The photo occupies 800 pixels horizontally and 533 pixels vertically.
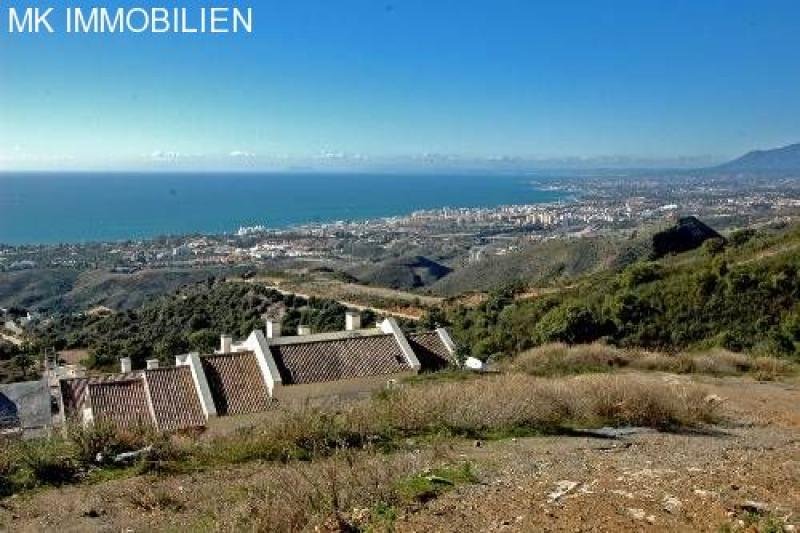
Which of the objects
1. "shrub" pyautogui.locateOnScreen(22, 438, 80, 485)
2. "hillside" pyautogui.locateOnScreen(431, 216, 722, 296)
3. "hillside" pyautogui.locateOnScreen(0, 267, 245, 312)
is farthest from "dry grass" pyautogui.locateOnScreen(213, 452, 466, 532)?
"hillside" pyautogui.locateOnScreen(0, 267, 245, 312)

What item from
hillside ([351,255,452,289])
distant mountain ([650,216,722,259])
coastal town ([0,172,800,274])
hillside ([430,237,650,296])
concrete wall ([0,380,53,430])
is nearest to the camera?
concrete wall ([0,380,53,430])

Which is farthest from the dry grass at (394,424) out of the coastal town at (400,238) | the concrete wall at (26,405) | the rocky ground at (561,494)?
the coastal town at (400,238)

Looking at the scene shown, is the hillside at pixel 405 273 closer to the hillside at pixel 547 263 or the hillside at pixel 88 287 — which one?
the hillside at pixel 547 263

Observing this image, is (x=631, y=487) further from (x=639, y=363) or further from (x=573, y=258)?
(x=573, y=258)

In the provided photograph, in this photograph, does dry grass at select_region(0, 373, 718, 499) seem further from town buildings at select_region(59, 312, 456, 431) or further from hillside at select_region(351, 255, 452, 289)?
hillside at select_region(351, 255, 452, 289)

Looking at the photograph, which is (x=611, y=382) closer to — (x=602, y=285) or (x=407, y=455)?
(x=407, y=455)

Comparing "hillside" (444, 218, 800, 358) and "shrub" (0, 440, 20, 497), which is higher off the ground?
"shrub" (0, 440, 20, 497)

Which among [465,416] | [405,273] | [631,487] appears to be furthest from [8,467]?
[405,273]
